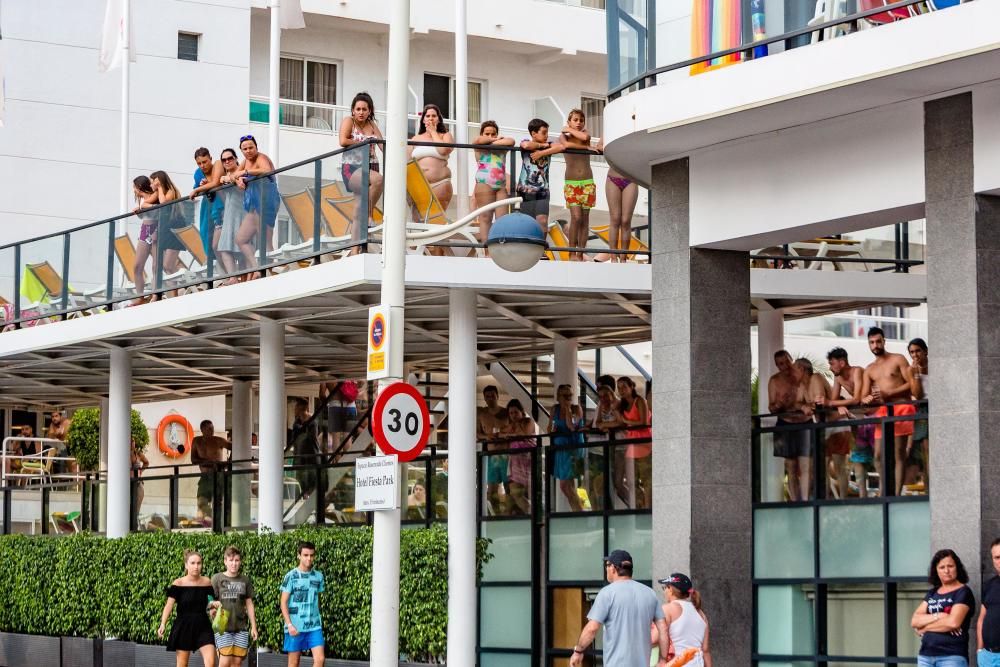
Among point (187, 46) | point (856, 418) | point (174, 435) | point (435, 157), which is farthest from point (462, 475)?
point (187, 46)

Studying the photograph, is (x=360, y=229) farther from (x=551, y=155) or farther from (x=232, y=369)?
(x=232, y=369)

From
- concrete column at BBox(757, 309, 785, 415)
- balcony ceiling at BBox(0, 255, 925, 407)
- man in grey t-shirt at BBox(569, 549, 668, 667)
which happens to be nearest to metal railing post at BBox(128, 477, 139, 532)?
balcony ceiling at BBox(0, 255, 925, 407)

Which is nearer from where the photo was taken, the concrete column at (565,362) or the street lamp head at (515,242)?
the street lamp head at (515,242)

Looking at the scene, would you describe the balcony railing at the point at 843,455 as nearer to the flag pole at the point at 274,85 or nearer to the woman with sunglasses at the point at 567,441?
the woman with sunglasses at the point at 567,441

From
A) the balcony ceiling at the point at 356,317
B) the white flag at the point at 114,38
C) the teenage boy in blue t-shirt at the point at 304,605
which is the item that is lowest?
the teenage boy in blue t-shirt at the point at 304,605

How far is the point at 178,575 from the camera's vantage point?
23656 millimetres

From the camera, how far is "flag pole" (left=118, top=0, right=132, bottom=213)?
93.2 feet

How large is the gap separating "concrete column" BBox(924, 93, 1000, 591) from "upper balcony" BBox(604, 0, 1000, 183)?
2.20ft

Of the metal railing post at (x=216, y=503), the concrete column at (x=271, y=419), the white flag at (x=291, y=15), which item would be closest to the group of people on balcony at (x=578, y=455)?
the concrete column at (x=271, y=419)

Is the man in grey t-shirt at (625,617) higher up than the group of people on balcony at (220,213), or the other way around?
the group of people on balcony at (220,213)

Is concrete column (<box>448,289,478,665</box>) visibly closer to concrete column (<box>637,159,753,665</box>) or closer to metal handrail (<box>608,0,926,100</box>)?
concrete column (<box>637,159,753,665</box>)

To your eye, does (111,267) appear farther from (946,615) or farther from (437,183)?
(946,615)

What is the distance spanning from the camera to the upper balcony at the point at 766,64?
48.0ft

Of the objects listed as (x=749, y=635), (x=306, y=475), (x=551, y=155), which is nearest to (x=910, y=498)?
(x=749, y=635)
